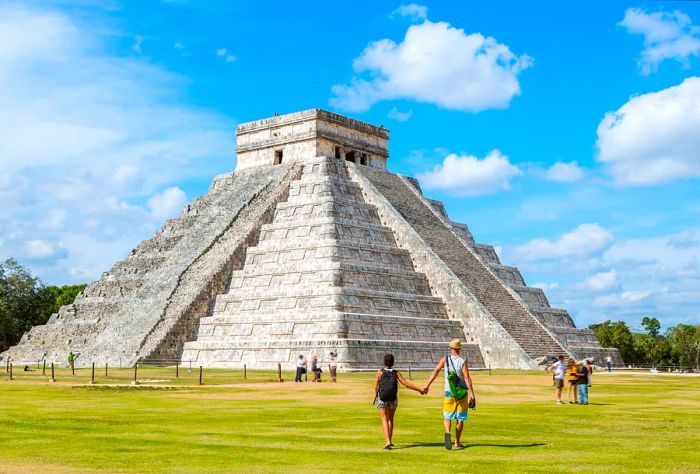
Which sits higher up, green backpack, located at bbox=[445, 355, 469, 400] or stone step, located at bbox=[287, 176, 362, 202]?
stone step, located at bbox=[287, 176, 362, 202]

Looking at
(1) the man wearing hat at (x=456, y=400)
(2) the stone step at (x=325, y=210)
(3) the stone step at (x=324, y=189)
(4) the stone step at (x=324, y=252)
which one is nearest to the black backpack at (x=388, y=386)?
(1) the man wearing hat at (x=456, y=400)

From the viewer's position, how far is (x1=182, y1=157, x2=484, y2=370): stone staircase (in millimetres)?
37531

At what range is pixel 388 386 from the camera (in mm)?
13445

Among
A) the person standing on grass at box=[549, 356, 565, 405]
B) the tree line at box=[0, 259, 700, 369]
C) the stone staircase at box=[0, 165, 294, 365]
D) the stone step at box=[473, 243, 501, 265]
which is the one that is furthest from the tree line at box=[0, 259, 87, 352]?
the person standing on grass at box=[549, 356, 565, 405]

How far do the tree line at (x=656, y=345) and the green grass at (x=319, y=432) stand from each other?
4835cm

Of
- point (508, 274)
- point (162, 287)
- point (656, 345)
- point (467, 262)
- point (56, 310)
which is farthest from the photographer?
point (656, 345)

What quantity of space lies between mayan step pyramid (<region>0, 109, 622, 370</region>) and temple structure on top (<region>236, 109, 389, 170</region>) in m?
0.09

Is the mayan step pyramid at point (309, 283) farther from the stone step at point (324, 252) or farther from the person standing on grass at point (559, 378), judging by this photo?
the person standing on grass at point (559, 378)

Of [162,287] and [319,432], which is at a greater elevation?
[162,287]

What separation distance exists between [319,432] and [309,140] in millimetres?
36572

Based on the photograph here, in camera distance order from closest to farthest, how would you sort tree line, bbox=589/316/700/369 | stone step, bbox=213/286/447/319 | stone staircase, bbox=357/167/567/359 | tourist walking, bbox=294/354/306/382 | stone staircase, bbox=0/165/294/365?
1. tourist walking, bbox=294/354/306/382
2. stone step, bbox=213/286/447/319
3. stone staircase, bbox=0/165/294/365
4. stone staircase, bbox=357/167/567/359
5. tree line, bbox=589/316/700/369

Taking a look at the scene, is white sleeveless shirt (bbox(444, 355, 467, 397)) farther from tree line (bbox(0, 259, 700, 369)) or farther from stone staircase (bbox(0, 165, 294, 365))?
tree line (bbox(0, 259, 700, 369))

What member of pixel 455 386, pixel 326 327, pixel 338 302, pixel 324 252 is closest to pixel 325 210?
pixel 324 252

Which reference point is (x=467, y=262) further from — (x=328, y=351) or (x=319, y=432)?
(x=319, y=432)
